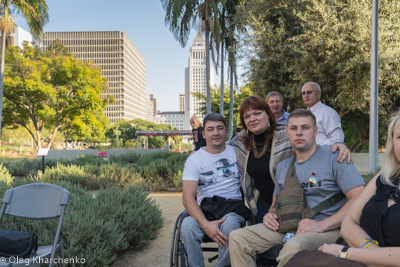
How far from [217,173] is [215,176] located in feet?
0.11

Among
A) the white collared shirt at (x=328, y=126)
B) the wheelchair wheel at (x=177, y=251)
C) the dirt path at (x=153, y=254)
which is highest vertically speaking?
the white collared shirt at (x=328, y=126)

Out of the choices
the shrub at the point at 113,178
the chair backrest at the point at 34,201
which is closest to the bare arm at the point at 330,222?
the chair backrest at the point at 34,201


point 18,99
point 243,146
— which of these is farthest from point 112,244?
point 18,99

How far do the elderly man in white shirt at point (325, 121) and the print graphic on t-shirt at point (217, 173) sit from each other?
1326 millimetres

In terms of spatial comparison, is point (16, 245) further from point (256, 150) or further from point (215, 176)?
point (256, 150)

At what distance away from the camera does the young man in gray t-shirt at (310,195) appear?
7.93ft

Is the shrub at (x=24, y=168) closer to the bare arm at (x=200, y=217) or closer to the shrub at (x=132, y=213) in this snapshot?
the shrub at (x=132, y=213)

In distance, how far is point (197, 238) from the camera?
2885 millimetres

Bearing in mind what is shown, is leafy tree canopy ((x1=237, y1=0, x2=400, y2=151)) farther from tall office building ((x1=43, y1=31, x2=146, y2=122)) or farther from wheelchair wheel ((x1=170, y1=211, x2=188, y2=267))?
tall office building ((x1=43, y1=31, x2=146, y2=122))

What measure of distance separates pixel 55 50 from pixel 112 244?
42.5m

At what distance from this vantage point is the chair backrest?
3.02m

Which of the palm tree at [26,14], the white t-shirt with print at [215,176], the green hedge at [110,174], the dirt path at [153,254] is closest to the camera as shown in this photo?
the white t-shirt with print at [215,176]

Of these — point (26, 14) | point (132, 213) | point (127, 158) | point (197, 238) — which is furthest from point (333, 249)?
point (26, 14)

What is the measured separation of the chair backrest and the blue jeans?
1.15 m
